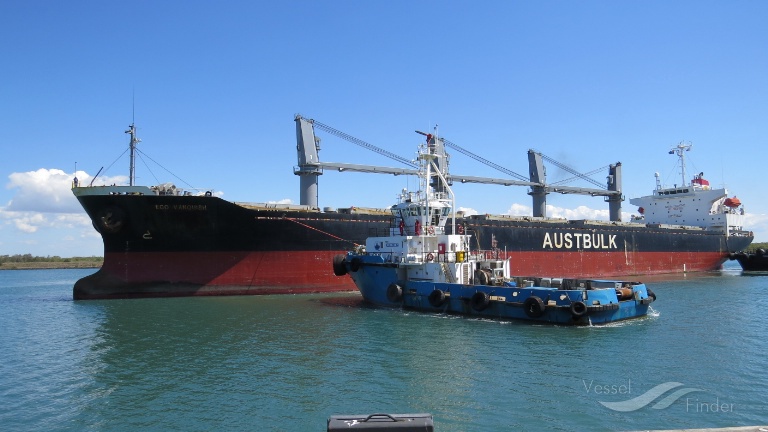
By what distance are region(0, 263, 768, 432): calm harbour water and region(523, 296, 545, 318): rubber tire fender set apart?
47 centimetres

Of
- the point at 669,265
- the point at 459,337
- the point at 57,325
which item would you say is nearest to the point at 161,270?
the point at 57,325

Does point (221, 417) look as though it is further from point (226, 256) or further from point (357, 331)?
point (226, 256)

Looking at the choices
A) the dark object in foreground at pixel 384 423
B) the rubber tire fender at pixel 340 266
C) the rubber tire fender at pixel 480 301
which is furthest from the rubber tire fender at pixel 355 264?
the dark object in foreground at pixel 384 423

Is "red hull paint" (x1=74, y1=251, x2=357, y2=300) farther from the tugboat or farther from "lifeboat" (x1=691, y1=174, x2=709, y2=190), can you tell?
"lifeboat" (x1=691, y1=174, x2=709, y2=190)

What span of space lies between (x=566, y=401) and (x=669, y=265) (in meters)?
39.6

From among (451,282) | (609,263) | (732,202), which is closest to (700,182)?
(732,202)

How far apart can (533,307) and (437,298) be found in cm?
363

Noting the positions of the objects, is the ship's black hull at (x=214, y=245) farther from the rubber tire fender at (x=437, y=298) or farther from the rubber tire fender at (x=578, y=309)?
the rubber tire fender at (x=578, y=309)

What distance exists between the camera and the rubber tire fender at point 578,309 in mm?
15805

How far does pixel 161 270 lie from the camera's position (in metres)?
23.1

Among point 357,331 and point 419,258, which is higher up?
point 419,258

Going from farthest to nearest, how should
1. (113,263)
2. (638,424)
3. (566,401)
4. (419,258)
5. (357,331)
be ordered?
(113,263), (419,258), (357,331), (566,401), (638,424)

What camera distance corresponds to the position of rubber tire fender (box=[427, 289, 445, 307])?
18725 mm

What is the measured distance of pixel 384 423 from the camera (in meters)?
4.84
